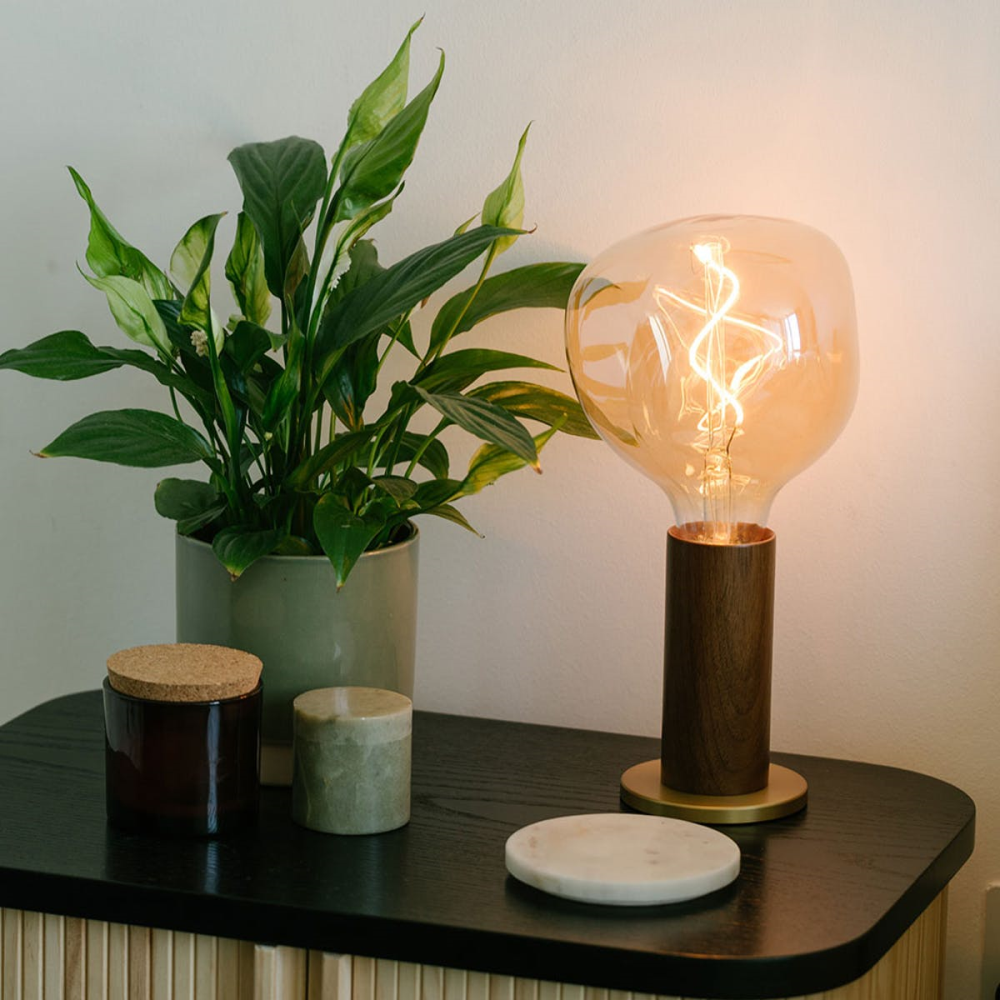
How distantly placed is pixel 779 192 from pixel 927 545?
30cm

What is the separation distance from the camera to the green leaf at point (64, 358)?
2.99 ft

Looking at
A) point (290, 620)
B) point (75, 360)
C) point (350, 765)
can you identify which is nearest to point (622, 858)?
point (350, 765)

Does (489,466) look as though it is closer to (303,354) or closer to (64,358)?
(303,354)

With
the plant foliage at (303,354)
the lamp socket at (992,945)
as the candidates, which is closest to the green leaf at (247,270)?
the plant foliage at (303,354)

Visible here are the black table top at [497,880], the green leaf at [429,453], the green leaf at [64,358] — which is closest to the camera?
the black table top at [497,880]

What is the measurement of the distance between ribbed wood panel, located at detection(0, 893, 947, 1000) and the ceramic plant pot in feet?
0.60

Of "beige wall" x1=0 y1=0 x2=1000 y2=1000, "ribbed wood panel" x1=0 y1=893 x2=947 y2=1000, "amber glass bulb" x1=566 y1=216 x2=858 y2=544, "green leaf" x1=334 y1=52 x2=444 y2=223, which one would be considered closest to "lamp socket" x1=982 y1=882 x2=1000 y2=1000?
"beige wall" x1=0 y1=0 x2=1000 y2=1000

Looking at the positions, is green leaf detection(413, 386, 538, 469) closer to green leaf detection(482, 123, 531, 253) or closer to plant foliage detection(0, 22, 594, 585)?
plant foliage detection(0, 22, 594, 585)

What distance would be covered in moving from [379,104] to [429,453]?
261 millimetres

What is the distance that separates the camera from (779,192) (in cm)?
103

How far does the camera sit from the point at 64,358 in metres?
0.92

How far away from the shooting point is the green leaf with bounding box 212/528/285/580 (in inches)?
33.8

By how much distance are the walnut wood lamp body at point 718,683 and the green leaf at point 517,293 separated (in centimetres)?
22

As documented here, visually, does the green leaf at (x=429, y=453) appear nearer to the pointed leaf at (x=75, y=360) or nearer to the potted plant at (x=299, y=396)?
the potted plant at (x=299, y=396)
